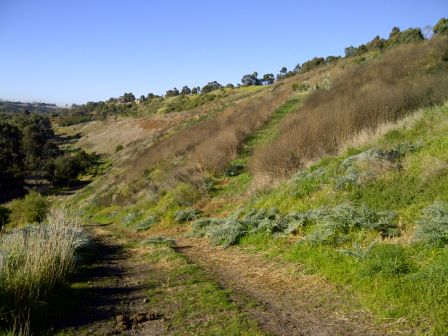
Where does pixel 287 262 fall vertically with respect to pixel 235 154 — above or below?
below

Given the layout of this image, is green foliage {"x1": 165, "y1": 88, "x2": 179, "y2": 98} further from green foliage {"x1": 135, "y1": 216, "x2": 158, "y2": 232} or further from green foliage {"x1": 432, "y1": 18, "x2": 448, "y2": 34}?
green foliage {"x1": 135, "y1": 216, "x2": 158, "y2": 232}

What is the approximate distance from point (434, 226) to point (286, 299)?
89.1 inches

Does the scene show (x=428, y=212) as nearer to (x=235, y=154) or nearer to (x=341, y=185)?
(x=341, y=185)

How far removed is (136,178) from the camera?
26.6 metres

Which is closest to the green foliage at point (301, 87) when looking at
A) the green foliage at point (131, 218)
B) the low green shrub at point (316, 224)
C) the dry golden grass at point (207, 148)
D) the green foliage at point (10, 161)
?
the dry golden grass at point (207, 148)

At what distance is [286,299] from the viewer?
220 inches

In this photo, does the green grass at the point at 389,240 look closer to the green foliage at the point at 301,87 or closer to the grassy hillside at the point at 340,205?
the grassy hillside at the point at 340,205

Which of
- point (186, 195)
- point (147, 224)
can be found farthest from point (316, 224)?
point (147, 224)

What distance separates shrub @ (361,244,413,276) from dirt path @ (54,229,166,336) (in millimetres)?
2837

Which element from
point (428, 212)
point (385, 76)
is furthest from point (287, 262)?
point (385, 76)

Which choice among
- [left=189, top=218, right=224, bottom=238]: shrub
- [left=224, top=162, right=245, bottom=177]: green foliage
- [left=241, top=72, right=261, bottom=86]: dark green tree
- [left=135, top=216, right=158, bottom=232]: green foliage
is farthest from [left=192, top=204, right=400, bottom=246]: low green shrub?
[left=241, top=72, right=261, bottom=86]: dark green tree

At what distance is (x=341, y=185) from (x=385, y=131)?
10.6 feet

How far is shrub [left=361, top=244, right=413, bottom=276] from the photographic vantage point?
5.23m

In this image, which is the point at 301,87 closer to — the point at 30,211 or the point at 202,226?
the point at 30,211
